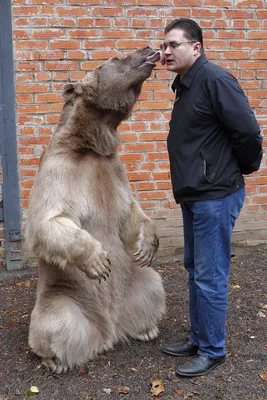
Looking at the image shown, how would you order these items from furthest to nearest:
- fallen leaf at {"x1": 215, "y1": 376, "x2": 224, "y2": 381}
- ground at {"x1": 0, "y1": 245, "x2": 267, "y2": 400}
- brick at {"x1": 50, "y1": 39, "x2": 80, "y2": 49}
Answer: brick at {"x1": 50, "y1": 39, "x2": 80, "y2": 49} → fallen leaf at {"x1": 215, "y1": 376, "x2": 224, "y2": 381} → ground at {"x1": 0, "y1": 245, "x2": 267, "y2": 400}

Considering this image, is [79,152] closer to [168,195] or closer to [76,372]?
[76,372]

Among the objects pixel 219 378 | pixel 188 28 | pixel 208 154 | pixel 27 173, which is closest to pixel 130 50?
pixel 27 173

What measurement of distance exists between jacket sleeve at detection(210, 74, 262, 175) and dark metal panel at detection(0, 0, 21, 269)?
298 cm

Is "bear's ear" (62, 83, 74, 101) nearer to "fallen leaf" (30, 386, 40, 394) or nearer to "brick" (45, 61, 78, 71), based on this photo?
"brick" (45, 61, 78, 71)

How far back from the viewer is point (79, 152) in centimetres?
390

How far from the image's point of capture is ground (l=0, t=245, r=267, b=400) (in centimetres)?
354

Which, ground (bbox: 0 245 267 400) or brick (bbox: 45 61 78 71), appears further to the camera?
brick (bbox: 45 61 78 71)

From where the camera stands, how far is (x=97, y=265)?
11.4 feet

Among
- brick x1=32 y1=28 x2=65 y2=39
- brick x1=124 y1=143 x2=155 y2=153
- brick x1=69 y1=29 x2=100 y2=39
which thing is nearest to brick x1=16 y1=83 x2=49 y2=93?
brick x1=32 y1=28 x2=65 y2=39

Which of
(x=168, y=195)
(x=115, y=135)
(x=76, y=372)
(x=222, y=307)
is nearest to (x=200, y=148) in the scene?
(x=115, y=135)

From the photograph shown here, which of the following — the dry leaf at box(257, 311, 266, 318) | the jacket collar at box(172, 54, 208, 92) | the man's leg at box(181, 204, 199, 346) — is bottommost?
the dry leaf at box(257, 311, 266, 318)

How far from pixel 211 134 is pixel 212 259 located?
0.83m

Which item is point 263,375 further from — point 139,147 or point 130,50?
point 130,50

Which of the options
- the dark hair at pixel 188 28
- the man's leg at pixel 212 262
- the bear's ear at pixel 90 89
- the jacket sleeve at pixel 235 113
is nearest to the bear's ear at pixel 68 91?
the bear's ear at pixel 90 89
